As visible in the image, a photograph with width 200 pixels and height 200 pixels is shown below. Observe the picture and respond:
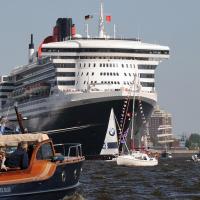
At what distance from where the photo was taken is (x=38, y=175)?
89.4 feet

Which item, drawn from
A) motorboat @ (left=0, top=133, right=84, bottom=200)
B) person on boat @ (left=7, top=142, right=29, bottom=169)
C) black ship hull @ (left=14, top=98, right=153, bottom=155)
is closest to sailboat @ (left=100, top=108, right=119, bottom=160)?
black ship hull @ (left=14, top=98, right=153, bottom=155)

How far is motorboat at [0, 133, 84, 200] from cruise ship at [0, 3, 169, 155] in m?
62.1

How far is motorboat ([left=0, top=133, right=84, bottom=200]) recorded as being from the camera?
26.5m

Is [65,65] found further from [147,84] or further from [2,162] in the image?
[2,162]

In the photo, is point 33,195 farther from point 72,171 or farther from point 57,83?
point 57,83

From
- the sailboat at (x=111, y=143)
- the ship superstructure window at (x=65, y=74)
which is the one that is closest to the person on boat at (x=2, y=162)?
the sailboat at (x=111, y=143)

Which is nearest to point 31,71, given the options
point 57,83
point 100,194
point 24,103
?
point 24,103

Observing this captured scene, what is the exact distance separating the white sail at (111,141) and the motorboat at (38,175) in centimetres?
6000

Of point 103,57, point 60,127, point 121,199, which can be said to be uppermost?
point 103,57

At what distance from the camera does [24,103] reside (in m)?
112

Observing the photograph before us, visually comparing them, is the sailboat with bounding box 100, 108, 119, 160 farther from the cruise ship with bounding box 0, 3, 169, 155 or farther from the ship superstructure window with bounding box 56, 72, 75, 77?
the ship superstructure window with bounding box 56, 72, 75, 77

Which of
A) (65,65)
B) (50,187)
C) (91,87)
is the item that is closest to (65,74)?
(65,65)

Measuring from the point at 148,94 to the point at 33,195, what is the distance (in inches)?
2714

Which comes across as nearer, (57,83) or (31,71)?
(57,83)
